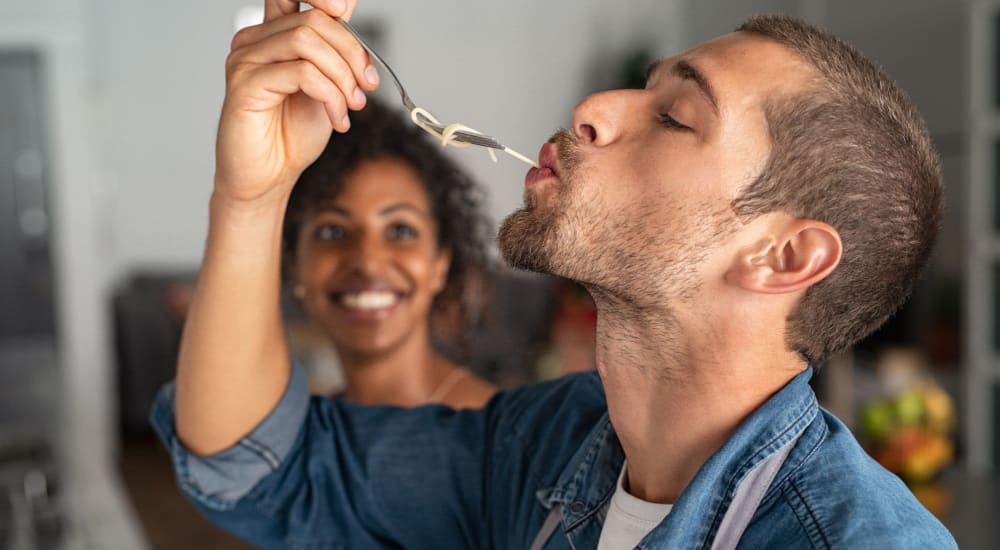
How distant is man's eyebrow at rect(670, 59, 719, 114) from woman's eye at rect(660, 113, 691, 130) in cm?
4

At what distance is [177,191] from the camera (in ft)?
22.7

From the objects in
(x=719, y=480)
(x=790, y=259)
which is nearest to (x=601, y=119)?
(x=790, y=259)

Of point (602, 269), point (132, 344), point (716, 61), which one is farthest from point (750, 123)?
point (132, 344)

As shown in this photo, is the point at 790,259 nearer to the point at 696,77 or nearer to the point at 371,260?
the point at 696,77

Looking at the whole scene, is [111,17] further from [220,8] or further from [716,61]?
[716,61]

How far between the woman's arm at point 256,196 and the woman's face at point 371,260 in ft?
1.07

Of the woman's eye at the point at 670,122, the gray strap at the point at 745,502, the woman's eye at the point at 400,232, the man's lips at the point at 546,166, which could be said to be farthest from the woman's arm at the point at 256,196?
the gray strap at the point at 745,502

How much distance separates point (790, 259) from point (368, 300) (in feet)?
2.49

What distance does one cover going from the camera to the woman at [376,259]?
5.41 feet

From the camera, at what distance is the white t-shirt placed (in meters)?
1.04

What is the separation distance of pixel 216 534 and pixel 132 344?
5.52 feet

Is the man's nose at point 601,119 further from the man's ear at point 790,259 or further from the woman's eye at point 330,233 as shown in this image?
the woman's eye at point 330,233

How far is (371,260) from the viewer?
64.4 inches

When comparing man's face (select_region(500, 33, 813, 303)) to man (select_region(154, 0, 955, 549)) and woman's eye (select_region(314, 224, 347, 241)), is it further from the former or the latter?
woman's eye (select_region(314, 224, 347, 241))
